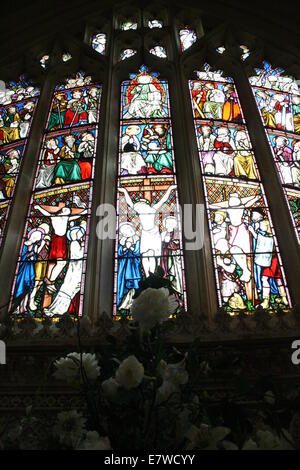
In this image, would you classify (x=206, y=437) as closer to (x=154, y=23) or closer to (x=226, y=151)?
(x=226, y=151)

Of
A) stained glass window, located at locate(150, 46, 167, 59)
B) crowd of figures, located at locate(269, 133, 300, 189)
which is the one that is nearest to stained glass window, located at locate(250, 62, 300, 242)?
crowd of figures, located at locate(269, 133, 300, 189)

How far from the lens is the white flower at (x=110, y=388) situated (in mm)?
1839

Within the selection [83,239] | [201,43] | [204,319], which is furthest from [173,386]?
[201,43]

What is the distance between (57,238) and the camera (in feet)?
15.6

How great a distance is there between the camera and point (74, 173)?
17.8 ft

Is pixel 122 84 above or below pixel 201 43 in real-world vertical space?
below

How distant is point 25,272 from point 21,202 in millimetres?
916

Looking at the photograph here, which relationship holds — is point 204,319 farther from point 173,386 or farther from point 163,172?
point 163,172

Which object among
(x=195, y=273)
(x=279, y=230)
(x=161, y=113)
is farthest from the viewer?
(x=161, y=113)

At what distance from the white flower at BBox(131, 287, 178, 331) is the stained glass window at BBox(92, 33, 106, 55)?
6238mm

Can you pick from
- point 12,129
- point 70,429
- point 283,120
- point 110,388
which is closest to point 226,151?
point 283,120

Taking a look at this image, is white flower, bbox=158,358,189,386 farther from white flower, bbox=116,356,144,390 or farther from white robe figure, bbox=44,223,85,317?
white robe figure, bbox=44,223,85,317

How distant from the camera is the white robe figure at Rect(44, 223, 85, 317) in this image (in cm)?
415

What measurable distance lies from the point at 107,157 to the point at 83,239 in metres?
1.11
